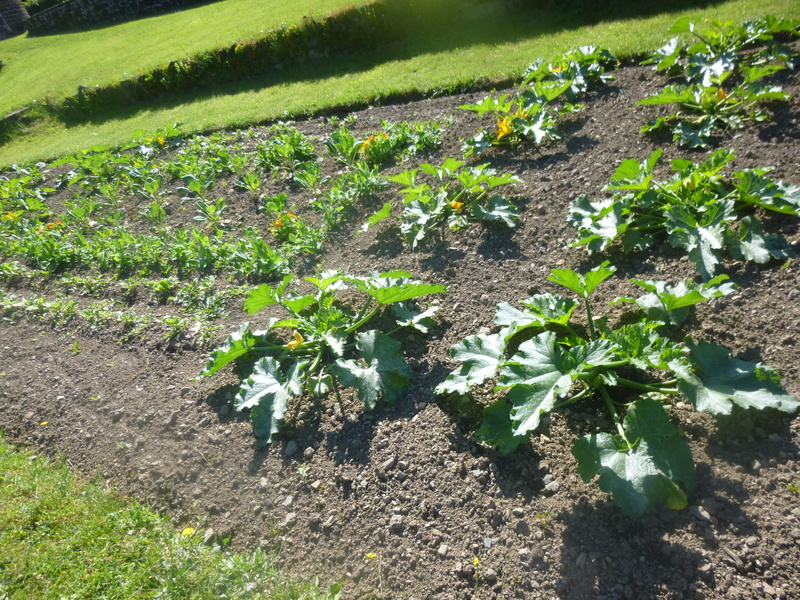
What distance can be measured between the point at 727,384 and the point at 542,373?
2.43ft

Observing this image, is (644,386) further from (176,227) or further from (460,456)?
(176,227)

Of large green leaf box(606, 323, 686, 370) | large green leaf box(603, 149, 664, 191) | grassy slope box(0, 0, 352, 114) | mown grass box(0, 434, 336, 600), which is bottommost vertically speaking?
mown grass box(0, 434, 336, 600)

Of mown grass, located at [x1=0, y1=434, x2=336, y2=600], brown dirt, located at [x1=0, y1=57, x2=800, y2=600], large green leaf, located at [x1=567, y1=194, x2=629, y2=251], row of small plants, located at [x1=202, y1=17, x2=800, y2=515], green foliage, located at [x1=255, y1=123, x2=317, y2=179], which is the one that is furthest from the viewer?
green foliage, located at [x1=255, y1=123, x2=317, y2=179]

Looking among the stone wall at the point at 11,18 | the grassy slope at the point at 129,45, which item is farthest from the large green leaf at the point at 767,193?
the stone wall at the point at 11,18

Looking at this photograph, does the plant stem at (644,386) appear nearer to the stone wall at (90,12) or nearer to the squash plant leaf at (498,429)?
the squash plant leaf at (498,429)

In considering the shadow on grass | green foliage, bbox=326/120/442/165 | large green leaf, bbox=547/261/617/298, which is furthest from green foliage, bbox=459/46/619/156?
large green leaf, bbox=547/261/617/298

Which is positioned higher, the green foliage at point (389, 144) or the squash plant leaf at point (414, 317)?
the green foliage at point (389, 144)

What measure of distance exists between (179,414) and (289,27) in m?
9.65

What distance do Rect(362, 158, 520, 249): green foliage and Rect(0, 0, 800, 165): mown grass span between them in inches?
119

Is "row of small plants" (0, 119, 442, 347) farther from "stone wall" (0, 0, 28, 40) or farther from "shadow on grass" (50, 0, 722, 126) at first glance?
"stone wall" (0, 0, 28, 40)

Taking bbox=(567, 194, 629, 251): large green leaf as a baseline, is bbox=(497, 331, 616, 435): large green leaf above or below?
below

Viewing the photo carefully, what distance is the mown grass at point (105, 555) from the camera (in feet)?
7.36

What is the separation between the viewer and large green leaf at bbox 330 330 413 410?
2.74 meters

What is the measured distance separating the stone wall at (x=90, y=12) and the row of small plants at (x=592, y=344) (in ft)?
69.3
